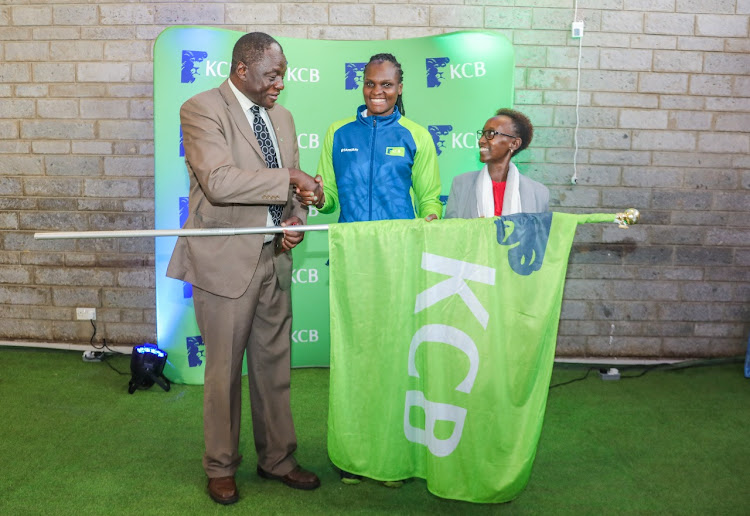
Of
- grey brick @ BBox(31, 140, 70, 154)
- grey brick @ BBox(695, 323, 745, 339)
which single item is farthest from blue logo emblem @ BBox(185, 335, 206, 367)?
grey brick @ BBox(695, 323, 745, 339)

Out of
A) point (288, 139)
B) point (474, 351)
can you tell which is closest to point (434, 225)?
point (474, 351)

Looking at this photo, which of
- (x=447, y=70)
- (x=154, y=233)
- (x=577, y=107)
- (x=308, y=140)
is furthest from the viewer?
(x=577, y=107)

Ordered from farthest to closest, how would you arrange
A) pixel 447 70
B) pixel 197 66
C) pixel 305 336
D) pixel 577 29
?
pixel 577 29 < pixel 305 336 < pixel 447 70 < pixel 197 66

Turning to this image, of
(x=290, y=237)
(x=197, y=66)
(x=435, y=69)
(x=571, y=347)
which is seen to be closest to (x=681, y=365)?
(x=571, y=347)

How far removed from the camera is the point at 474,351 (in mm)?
2285

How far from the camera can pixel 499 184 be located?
309 centimetres

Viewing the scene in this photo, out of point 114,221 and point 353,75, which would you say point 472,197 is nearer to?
point 353,75

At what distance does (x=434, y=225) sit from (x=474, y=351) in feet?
1.47

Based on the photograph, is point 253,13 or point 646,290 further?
point 646,290

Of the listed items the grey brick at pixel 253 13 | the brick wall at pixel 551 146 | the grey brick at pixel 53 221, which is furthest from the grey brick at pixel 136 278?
the grey brick at pixel 253 13

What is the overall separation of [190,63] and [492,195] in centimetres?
202

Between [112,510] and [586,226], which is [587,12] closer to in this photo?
[586,226]

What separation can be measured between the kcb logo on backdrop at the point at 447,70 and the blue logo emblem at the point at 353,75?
407 mm

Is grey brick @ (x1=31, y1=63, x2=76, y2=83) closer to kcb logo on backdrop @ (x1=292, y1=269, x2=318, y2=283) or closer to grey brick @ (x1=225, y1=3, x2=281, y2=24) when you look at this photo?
grey brick @ (x1=225, y1=3, x2=281, y2=24)
